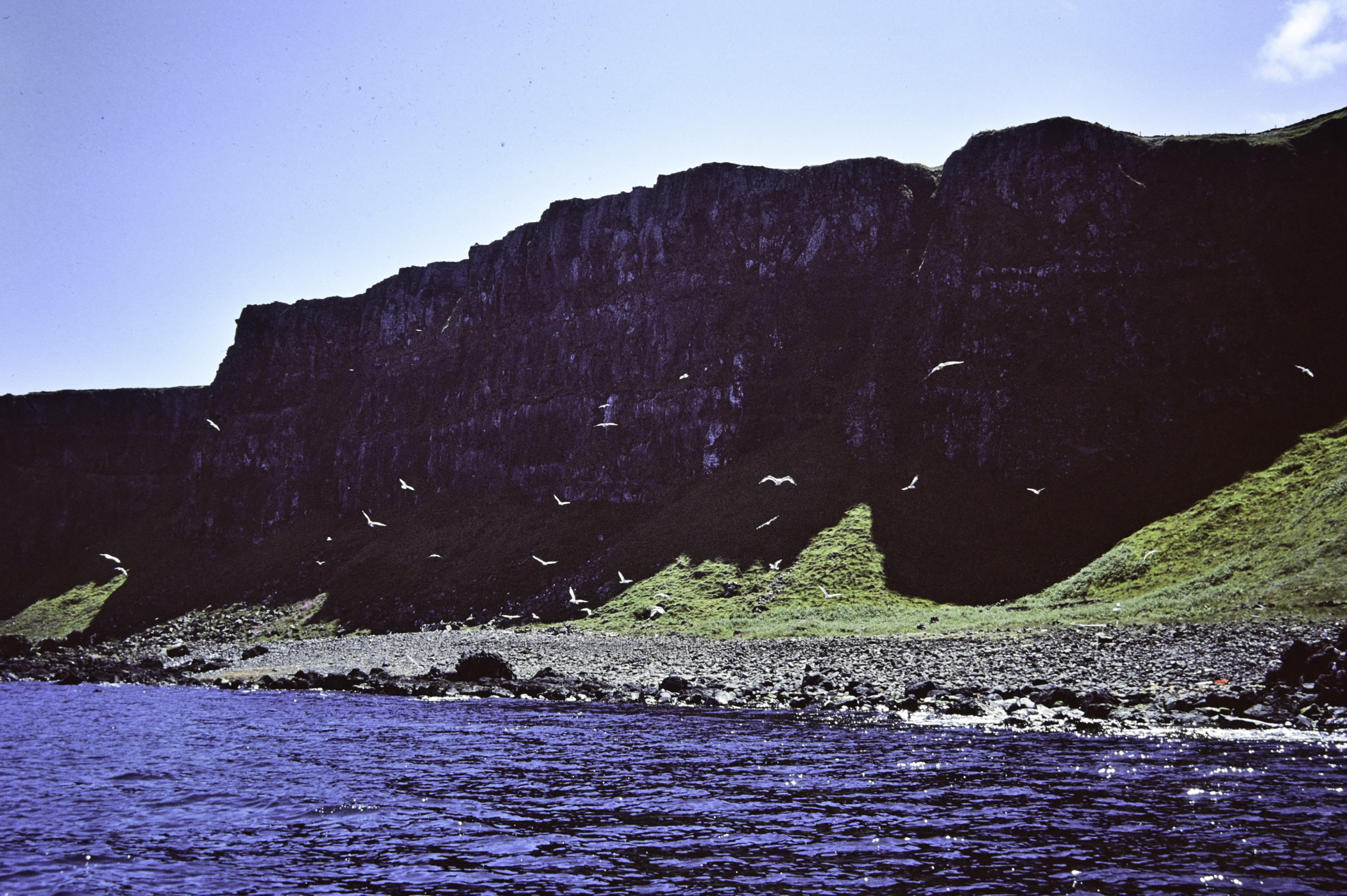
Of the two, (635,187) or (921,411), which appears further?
(635,187)

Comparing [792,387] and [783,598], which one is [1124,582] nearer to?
[783,598]

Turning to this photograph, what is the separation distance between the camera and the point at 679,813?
63.5 feet

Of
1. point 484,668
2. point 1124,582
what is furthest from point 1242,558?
point 484,668

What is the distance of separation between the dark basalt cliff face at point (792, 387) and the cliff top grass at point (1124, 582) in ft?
11.3

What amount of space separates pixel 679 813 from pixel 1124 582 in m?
48.0

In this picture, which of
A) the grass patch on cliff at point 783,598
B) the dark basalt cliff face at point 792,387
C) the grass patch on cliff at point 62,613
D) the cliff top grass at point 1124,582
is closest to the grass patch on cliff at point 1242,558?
the cliff top grass at point 1124,582

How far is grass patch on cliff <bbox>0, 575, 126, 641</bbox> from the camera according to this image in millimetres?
113438

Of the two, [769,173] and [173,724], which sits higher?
[769,173]

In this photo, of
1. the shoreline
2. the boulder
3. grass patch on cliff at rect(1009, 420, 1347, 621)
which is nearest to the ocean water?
the shoreline

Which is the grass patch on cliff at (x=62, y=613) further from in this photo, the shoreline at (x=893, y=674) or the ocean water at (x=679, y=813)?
the ocean water at (x=679, y=813)

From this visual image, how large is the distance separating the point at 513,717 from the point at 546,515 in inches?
2717

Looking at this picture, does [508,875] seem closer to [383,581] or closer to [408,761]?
[408,761]

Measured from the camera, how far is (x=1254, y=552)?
5031 centimetres

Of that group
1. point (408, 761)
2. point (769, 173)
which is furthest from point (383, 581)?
point (408, 761)
